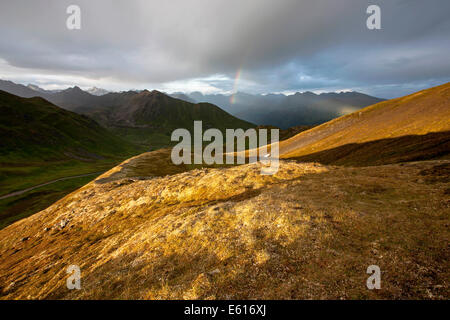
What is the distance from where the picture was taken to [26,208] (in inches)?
2916

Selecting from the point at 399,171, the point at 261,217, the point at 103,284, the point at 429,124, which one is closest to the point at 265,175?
the point at 261,217

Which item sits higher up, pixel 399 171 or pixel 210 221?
pixel 399 171

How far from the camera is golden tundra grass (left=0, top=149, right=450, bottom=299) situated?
11.2 m

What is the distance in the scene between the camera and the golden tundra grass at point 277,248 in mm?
11164

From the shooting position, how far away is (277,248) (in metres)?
14.6

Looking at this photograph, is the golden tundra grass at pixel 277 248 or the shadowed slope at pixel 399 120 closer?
the golden tundra grass at pixel 277 248

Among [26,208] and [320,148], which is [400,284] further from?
[26,208]

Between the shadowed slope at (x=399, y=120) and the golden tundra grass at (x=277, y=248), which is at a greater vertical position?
the shadowed slope at (x=399, y=120)

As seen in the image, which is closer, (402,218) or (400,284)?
(400,284)

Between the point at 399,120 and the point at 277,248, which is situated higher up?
the point at 399,120

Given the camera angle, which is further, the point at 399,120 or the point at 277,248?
the point at 399,120

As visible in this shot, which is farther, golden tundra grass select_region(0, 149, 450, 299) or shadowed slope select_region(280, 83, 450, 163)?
shadowed slope select_region(280, 83, 450, 163)
